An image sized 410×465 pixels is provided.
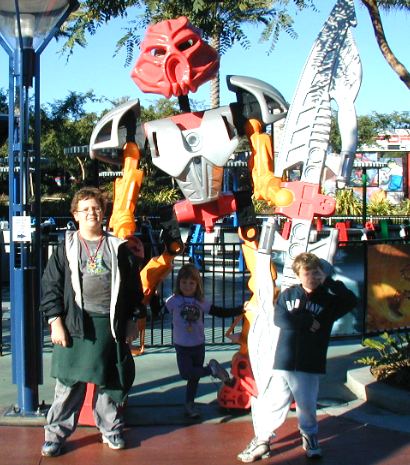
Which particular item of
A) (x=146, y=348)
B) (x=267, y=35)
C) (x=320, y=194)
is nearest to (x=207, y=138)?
(x=320, y=194)

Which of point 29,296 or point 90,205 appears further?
point 29,296

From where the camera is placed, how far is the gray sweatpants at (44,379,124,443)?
4.62 meters

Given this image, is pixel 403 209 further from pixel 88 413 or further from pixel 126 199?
pixel 88 413

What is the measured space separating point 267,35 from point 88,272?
3.31 meters

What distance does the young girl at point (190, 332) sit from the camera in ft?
17.9

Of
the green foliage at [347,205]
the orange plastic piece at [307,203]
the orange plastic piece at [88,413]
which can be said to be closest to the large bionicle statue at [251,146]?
the orange plastic piece at [307,203]

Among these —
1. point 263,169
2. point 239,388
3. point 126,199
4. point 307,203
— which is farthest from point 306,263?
point 126,199

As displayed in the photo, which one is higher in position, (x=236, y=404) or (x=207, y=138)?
(x=207, y=138)

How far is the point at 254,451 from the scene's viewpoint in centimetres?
456

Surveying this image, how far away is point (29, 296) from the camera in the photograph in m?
5.38

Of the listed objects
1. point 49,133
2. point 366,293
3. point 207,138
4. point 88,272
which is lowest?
point 366,293

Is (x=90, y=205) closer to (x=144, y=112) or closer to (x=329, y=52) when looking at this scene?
(x=329, y=52)

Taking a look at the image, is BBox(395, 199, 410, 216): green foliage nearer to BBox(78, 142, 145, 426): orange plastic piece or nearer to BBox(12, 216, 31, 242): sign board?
BBox(78, 142, 145, 426): orange plastic piece

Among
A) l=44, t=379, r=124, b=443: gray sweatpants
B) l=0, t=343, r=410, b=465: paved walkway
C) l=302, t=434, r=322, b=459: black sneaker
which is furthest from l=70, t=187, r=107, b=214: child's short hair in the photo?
l=302, t=434, r=322, b=459: black sneaker
